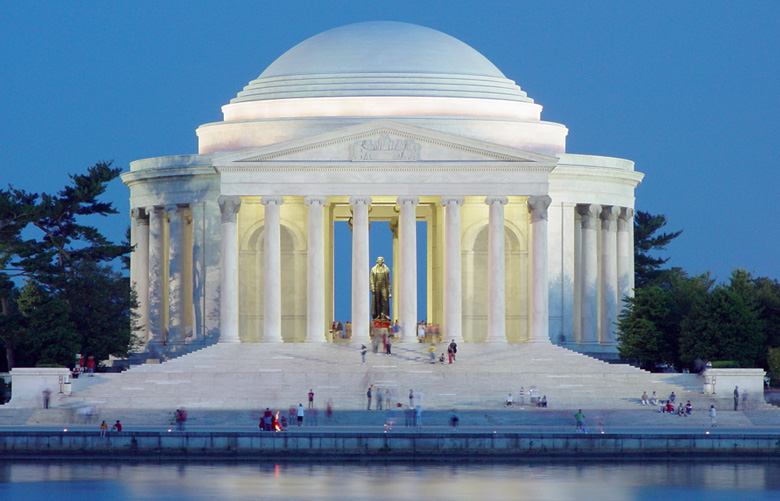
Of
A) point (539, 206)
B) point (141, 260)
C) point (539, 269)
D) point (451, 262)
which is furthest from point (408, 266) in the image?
point (141, 260)

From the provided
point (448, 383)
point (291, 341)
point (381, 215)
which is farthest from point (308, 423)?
point (381, 215)

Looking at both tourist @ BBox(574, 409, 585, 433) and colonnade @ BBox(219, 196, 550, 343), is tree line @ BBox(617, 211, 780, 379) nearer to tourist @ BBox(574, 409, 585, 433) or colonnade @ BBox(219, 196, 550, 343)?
colonnade @ BBox(219, 196, 550, 343)

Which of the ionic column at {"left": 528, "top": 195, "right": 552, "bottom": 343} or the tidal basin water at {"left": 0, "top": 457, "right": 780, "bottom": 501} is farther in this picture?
the ionic column at {"left": 528, "top": 195, "right": 552, "bottom": 343}

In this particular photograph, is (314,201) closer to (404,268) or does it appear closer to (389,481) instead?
(404,268)

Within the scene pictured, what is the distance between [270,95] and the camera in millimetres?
148875

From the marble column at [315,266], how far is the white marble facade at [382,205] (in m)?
0.12

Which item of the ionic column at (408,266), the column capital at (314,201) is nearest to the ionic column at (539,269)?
the ionic column at (408,266)

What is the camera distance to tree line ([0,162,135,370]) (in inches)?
5497

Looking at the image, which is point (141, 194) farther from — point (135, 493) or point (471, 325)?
point (135, 493)

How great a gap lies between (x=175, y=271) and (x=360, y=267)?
52.5 feet

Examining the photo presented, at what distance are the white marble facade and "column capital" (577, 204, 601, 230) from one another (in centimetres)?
13

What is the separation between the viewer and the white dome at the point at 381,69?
483 ft

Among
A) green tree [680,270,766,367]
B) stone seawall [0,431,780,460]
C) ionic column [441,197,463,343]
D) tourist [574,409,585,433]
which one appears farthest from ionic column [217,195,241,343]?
stone seawall [0,431,780,460]

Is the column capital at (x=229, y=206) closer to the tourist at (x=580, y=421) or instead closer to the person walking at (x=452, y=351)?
the person walking at (x=452, y=351)
